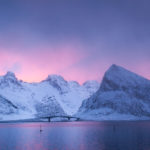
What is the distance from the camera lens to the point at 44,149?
2388 inches

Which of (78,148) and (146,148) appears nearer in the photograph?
(146,148)

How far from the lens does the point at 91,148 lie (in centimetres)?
5953

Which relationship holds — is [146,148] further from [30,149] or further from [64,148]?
[30,149]

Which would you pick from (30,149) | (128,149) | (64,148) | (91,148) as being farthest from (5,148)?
(128,149)

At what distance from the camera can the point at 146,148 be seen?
55750 mm

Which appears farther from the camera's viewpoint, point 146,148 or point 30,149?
point 30,149

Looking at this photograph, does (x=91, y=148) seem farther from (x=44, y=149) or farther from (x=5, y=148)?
(x=5, y=148)

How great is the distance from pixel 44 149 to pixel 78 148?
7521 mm

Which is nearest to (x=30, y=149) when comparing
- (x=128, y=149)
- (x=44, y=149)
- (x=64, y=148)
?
(x=44, y=149)

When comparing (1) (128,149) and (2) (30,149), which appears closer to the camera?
(1) (128,149)

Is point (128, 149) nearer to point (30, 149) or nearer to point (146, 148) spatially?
point (146, 148)

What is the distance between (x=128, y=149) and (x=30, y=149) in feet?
70.4

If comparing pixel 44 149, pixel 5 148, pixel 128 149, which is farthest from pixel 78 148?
pixel 5 148

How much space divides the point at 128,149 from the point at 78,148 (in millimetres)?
11327
